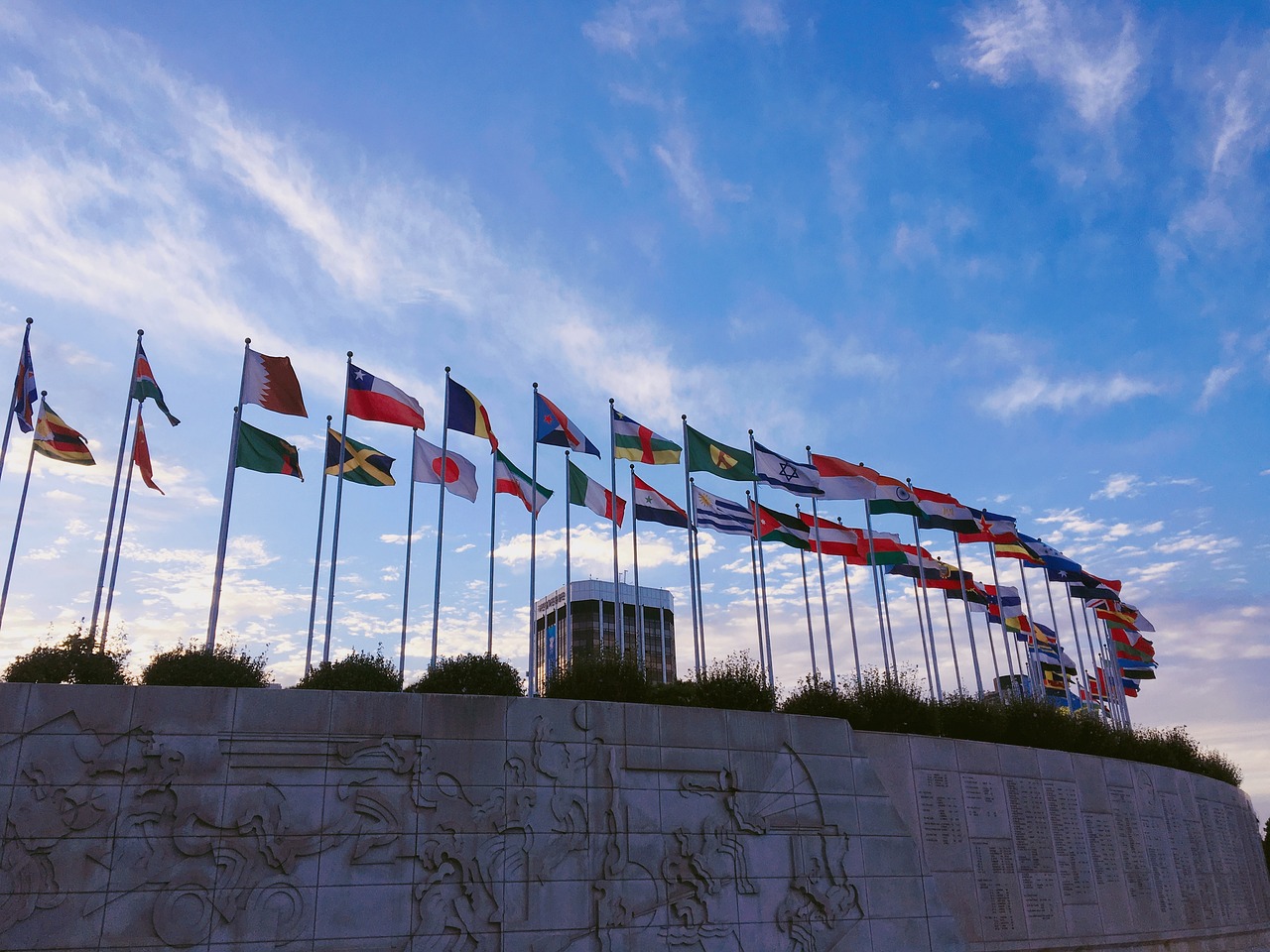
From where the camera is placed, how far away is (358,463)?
2412 cm

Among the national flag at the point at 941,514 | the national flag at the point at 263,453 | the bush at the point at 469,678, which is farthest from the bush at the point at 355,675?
the national flag at the point at 941,514

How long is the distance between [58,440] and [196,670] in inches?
358

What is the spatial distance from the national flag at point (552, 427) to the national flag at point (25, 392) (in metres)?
11.9

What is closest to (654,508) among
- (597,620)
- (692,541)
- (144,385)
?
(692,541)

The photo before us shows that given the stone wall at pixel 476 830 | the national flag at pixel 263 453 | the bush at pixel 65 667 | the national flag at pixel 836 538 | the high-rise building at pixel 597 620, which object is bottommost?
the stone wall at pixel 476 830

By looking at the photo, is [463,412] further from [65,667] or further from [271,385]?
[65,667]

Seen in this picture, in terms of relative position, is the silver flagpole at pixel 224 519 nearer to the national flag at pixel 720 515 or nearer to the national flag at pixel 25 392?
the national flag at pixel 25 392

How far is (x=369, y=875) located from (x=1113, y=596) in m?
34.7

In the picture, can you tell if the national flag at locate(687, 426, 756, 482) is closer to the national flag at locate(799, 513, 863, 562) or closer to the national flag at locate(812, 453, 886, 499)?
the national flag at locate(812, 453, 886, 499)

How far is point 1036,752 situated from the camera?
23.0m

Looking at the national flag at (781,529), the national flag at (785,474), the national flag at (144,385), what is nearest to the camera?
the national flag at (144,385)

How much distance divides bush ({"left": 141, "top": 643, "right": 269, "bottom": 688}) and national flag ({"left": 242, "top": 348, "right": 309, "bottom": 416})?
6367 mm

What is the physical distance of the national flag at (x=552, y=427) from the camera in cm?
2562

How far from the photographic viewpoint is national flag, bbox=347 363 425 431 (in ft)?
77.2
